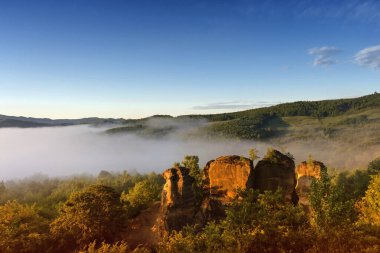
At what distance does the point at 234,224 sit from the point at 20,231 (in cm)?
3131

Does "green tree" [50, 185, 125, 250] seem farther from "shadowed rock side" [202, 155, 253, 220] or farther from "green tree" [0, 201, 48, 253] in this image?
"shadowed rock side" [202, 155, 253, 220]

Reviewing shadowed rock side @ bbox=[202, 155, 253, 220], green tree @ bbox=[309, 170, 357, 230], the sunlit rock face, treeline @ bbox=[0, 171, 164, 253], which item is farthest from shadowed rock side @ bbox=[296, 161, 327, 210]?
green tree @ bbox=[309, 170, 357, 230]

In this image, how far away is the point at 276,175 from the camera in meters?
65.2

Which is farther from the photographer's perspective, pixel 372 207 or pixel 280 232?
pixel 372 207

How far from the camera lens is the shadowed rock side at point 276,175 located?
64.9 metres

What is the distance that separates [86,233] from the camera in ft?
162

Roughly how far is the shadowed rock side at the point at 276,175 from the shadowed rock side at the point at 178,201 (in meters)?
13.4

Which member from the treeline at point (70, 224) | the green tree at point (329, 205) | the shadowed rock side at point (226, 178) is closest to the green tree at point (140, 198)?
the treeline at point (70, 224)

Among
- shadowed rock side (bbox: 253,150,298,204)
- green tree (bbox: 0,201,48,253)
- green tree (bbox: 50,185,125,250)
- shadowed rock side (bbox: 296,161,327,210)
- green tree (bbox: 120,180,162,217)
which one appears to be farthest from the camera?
shadowed rock side (bbox: 296,161,327,210)

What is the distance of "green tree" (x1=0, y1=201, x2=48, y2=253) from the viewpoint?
3938cm

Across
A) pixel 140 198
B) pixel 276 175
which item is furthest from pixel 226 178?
pixel 140 198

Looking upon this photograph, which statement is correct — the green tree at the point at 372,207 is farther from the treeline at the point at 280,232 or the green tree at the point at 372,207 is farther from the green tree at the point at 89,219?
the green tree at the point at 89,219

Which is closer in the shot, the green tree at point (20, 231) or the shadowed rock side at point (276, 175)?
the green tree at point (20, 231)

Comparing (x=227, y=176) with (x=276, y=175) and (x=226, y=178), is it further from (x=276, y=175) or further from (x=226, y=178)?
(x=276, y=175)
